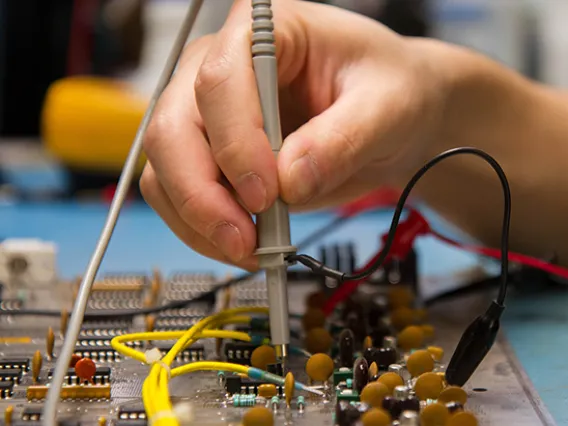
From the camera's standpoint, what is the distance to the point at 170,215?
0.62 meters

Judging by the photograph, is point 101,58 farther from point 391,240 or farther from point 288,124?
point 391,240

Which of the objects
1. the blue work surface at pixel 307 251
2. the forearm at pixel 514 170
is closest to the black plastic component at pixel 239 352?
the blue work surface at pixel 307 251

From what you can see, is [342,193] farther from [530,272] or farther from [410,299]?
[530,272]

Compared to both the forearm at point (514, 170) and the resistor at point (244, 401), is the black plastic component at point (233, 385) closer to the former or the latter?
the resistor at point (244, 401)

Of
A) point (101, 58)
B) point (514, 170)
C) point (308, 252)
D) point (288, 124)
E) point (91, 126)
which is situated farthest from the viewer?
point (101, 58)

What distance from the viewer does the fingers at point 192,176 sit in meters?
0.53

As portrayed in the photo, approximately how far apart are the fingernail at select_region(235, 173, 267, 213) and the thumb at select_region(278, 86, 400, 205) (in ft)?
0.05

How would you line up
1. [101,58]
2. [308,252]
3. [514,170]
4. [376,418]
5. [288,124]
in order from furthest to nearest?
[101,58]
[308,252]
[514,170]
[288,124]
[376,418]

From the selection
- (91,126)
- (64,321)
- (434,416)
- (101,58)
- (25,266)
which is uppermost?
(101,58)

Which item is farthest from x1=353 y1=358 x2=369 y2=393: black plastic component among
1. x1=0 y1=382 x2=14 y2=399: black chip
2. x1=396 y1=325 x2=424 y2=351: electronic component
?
x1=0 y1=382 x2=14 y2=399: black chip

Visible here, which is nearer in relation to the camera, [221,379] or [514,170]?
[221,379]

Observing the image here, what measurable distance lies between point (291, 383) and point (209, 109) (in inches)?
8.1

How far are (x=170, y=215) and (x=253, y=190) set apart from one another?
141 millimetres

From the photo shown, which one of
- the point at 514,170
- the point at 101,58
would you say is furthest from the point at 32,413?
the point at 101,58
